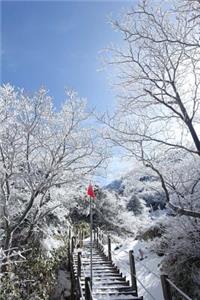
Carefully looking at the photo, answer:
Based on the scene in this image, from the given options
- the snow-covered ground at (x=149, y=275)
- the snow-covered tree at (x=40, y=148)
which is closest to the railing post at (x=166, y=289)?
the snow-covered ground at (x=149, y=275)

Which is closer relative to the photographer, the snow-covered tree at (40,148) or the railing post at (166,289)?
the railing post at (166,289)

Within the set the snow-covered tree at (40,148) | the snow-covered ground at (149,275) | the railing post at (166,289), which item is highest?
the snow-covered tree at (40,148)

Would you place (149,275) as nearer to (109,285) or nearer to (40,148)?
(109,285)

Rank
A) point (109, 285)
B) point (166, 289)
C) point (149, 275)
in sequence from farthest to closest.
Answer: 1. point (149, 275)
2. point (109, 285)
3. point (166, 289)

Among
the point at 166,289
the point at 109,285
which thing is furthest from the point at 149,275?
the point at 166,289

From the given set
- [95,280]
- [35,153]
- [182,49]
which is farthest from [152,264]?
[182,49]

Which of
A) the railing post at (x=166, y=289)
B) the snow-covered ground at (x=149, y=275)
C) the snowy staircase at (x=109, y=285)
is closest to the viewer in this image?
the railing post at (x=166, y=289)

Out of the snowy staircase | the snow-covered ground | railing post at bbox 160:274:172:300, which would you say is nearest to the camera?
railing post at bbox 160:274:172:300

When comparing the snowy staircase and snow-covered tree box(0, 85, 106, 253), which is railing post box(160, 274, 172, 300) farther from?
snow-covered tree box(0, 85, 106, 253)

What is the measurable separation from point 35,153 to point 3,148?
4.12ft

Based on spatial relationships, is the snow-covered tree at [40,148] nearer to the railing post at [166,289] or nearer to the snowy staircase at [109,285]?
the snowy staircase at [109,285]

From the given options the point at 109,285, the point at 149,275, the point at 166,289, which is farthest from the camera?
the point at 149,275

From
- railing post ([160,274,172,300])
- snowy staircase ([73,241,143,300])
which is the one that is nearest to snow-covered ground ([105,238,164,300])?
snowy staircase ([73,241,143,300])

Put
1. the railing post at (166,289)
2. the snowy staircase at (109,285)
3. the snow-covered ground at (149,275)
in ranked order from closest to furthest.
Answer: the railing post at (166,289) → the snowy staircase at (109,285) → the snow-covered ground at (149,275)
